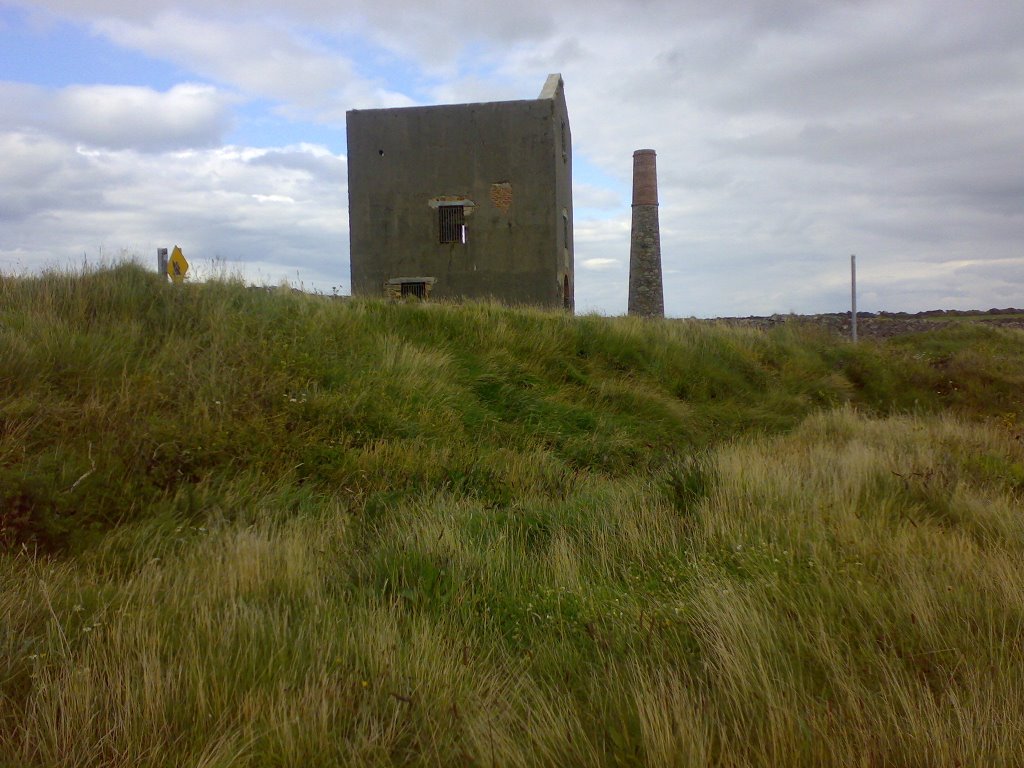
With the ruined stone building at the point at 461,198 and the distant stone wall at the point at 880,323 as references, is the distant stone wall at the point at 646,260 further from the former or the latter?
the ruined stone building at the point at 461,198

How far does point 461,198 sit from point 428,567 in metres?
15.9

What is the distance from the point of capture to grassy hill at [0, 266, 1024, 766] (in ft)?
8.04

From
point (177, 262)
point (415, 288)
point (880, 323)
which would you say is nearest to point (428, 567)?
point (177, 262)

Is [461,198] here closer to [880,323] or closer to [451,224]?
[451,224]

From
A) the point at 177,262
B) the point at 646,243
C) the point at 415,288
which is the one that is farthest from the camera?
the point at 646,243

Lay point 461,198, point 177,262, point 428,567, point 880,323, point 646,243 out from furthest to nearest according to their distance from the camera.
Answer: point 880,323
point 646,243
point 461,198
point 177,262
point 428,567

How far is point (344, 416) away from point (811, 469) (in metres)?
3.79

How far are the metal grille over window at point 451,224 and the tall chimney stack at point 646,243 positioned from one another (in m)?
8.82

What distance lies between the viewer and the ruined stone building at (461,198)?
18.4 meters

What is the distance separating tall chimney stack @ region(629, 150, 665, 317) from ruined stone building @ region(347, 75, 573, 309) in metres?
A: 7.37

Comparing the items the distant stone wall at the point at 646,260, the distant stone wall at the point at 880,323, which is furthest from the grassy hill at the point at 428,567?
the distant stone wall at the point at 646,260

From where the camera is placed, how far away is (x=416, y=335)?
30.7ft

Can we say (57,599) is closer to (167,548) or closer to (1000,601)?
(167,548)

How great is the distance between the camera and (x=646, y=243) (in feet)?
84.7
